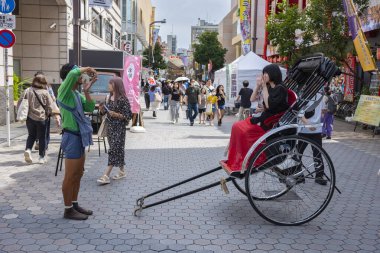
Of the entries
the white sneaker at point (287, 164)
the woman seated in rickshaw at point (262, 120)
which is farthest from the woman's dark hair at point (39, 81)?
the white sneaker at point (287, 164)

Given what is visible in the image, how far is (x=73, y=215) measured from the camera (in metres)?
4.89

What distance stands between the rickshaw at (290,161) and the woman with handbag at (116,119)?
170 centimetres

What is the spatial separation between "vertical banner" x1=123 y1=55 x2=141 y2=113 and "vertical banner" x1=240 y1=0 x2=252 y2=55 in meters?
13.3

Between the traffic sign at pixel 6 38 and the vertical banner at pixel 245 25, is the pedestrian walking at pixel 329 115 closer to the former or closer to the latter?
the traffic sign at pixel 6 38

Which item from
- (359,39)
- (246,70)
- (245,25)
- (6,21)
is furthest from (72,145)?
(245,25)

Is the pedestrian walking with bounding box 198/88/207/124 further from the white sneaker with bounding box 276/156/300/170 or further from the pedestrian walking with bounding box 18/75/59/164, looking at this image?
Answer: the white sneaker with bounding box 276/156/300/170

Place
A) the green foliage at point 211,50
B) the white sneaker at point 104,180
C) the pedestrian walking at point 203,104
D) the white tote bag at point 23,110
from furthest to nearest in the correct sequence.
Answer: the green foliage at point 211,50
the pedestrian walking at point 203,104
the white tote bag at point 23,110
the white sneaker at point 104,180

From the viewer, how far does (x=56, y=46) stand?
19531 mm

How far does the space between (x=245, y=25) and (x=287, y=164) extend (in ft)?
72.3

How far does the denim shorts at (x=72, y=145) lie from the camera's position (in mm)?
4824

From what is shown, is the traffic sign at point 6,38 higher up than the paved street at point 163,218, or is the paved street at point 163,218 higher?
the traffic sign at point 6,38

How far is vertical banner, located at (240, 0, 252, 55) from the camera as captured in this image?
2479 cm

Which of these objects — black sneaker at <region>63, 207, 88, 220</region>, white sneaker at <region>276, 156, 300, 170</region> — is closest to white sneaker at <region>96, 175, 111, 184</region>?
black sneaker at <region>63, 207, 88, 220</region>

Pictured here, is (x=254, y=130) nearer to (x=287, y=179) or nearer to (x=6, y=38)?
(x=287, y=179)
